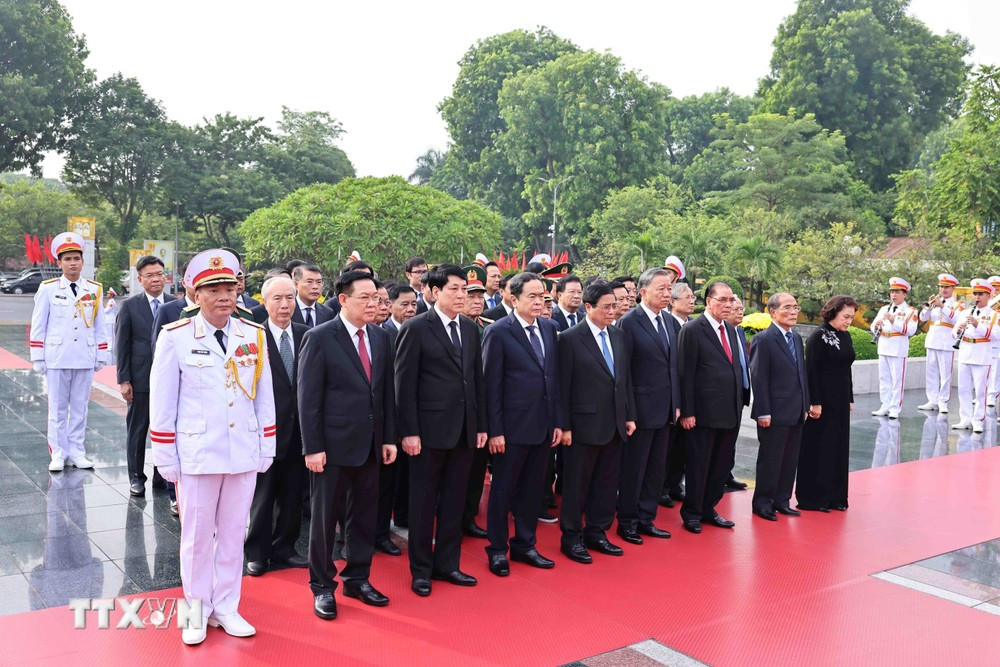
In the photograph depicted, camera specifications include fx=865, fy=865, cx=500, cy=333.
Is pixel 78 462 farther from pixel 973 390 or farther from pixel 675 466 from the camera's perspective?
pixel 973 390

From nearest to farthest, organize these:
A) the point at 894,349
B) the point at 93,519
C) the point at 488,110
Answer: the point at 93,519
the point at 894,349
the point at 488,110

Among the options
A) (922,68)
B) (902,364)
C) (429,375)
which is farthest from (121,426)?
(922,68)

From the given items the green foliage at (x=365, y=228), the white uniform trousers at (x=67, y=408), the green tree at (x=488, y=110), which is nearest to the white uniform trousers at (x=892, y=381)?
the white uniform trousers at (x=67, y=408)

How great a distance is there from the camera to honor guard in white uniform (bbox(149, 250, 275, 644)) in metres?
3.78

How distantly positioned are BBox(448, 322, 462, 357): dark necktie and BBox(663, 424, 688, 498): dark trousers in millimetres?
2587

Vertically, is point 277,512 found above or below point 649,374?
below

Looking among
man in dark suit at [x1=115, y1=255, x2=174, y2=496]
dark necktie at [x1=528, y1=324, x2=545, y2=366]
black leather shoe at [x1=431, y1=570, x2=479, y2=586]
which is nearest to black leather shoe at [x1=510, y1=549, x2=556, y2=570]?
black leather shoe at [x1=431, y1=570, x2=479, y2=586]

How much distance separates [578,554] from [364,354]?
74.5 inches

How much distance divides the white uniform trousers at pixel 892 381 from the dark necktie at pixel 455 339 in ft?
27.2

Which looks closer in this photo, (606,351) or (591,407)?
(591,407)

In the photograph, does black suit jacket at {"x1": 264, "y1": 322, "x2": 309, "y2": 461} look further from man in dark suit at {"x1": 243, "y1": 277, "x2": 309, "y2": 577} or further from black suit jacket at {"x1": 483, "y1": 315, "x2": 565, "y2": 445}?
black suit jacket at {"x1": 483, "y1": 315, "x2": 565, "y2": 445}

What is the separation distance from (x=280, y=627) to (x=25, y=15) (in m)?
32.2

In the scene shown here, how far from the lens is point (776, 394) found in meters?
6.30

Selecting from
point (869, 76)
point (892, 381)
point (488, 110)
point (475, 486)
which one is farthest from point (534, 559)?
point (488, 110)
